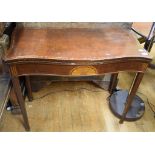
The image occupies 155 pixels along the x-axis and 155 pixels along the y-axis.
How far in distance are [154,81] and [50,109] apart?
1079 mm

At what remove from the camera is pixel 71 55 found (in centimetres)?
95

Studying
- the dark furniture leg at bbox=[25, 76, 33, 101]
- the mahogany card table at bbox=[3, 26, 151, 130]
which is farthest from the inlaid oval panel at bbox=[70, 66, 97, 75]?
the dark furniture leg at bbox=[25, 76, 33, 101]

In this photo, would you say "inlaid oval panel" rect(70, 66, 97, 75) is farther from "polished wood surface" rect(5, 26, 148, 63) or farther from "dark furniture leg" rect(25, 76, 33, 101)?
"dark furniture leg" rect(25, 76, 33, 101)

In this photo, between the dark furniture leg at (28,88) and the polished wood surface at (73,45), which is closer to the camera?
the polished wood surface at (73,45)

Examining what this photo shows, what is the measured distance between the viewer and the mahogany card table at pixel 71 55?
0.93m

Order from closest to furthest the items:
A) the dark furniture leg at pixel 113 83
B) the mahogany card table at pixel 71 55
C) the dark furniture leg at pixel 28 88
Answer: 1. the mahogany card table at pixel 71 55
2. the dark furniture leg at pixel 28 88
3. the dark furniture leg at pixel 113 83

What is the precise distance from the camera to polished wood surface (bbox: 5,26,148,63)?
3.08ft

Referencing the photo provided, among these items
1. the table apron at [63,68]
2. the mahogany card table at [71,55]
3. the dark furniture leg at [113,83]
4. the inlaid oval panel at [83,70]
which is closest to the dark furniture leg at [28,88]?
the mahogany card table at [71,55]

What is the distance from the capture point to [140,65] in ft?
3.39

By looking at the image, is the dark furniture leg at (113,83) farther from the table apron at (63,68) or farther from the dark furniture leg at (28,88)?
the dark furniture leg at (28,88)

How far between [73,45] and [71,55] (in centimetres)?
11

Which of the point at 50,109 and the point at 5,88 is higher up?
the point at 5,88
